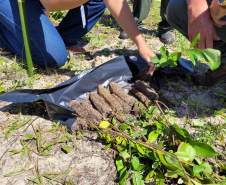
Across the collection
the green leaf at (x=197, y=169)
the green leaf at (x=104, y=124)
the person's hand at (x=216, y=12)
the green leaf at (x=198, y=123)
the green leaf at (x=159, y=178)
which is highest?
the person's hand at (x=216, y=12)

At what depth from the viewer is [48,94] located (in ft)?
5.75

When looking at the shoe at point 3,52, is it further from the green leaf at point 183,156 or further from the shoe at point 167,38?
the green leaf at point 183,156

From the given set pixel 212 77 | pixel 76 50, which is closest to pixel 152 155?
pixel 212 77

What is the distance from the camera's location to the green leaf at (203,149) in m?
1.26

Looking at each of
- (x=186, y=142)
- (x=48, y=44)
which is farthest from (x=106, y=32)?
(x=186, y=142)

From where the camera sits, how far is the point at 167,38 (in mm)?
3164

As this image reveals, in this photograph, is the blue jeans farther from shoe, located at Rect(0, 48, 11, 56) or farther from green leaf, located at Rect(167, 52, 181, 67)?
green leaf, located at Rect(167, 52, 181, 67)

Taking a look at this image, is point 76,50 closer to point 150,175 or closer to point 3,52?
point 3,52

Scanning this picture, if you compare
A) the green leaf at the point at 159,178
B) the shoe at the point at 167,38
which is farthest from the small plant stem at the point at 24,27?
the shoe at the point at 167,38

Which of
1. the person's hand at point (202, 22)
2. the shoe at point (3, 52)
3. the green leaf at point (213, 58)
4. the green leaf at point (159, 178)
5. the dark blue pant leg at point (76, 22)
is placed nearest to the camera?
the green leaf at point (213, 58)

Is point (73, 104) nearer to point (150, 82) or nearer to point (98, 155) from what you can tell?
point (98, 155)

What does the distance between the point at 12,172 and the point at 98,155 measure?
0.59 metres

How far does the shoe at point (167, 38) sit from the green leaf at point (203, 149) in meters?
2.15

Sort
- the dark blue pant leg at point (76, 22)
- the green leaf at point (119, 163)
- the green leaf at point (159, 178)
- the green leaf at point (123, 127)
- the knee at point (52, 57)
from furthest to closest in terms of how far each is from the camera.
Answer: the dark blue pant leg at point (76, 22), the knee at point (52, 57), the green leaf at point (123, 127), the green leaf at point (119, 163), the green leaf at point (159, 178)
